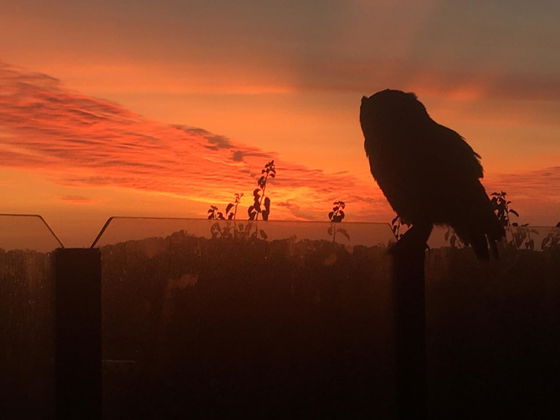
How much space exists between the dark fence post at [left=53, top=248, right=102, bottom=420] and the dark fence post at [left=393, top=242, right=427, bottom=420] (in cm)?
129

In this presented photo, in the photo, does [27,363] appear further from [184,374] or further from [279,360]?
[279,360]

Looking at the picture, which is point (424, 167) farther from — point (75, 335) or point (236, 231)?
point (75, 335)

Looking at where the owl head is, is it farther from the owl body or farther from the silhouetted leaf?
the silhouetted leaf

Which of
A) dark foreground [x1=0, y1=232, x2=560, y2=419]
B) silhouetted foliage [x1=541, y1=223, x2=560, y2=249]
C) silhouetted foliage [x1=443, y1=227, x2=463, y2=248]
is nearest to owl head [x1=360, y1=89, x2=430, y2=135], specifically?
silhouetted foliage [x1=443, y1=227, x2=463, y2=248]

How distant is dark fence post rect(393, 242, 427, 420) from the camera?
3.07m

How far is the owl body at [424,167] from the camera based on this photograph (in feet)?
14.3

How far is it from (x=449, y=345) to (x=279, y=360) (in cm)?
89

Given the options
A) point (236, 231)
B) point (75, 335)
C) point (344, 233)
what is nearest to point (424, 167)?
point (344, 233)

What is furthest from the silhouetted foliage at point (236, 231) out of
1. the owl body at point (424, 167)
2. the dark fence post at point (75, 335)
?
the owl body at point (424, 167)

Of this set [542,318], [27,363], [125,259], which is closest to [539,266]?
[542,318]

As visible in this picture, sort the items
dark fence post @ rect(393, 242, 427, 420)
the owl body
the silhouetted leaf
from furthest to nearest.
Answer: the owl body < the silhouetted leaf < dark fence post @ rect(393, 242, 427, 420)

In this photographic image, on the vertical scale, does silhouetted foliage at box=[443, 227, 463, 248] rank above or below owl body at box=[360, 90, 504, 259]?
below

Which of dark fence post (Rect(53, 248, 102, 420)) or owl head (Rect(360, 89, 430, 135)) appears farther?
owl head (Rect(360, 89, 430, 135))

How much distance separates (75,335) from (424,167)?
2.67 m
